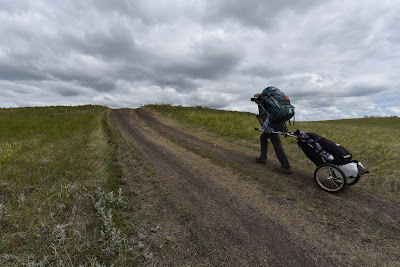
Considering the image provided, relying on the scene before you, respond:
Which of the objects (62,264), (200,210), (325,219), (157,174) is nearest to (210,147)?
(157,174)

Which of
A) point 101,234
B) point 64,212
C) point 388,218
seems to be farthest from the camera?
point 388,218

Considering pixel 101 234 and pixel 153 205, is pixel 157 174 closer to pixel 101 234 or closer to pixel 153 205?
pixel 153 205

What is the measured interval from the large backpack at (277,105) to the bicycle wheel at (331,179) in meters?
1.88

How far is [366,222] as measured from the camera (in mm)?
3711

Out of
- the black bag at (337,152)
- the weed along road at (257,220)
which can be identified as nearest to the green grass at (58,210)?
the weed along road at (257,220)

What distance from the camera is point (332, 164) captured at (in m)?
4.98

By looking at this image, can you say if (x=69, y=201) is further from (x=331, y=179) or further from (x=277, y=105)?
(x=331, y=179)

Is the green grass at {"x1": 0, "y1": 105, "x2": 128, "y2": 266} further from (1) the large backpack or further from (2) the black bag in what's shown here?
(2) the black bag

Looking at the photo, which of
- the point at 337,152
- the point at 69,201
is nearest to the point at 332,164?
the point at 337,152

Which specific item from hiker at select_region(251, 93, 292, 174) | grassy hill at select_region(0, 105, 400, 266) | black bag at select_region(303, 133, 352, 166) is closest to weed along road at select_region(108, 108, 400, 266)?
hiker at select_region(251, 93, 292, 174)

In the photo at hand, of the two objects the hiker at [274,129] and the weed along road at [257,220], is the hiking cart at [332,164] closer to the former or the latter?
the weed along road at [257,220]

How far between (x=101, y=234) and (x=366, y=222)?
5080 mm

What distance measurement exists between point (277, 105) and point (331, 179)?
8.62 feet

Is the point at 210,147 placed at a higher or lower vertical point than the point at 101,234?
higher
